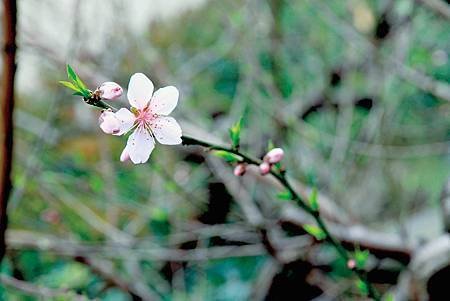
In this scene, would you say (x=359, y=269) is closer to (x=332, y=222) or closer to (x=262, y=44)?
(x=332, y=222)

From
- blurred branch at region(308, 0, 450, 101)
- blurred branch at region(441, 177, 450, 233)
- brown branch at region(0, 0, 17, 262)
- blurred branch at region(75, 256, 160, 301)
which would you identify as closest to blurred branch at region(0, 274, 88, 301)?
brown branch at region(0, 0, 17, 262)

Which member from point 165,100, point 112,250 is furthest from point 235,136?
point 112,250

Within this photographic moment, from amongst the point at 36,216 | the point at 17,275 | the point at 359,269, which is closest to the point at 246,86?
the point at 17,275

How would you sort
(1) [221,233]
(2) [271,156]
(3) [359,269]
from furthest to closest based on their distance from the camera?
1. (1) [221,233]
2. (3) [359,269]
3. (2) [271,156]

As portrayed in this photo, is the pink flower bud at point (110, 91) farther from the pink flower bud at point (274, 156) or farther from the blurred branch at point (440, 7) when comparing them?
the blurred branch at point (440, 7)

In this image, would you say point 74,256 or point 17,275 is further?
point 74,256

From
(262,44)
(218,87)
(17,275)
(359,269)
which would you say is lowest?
(359,269)

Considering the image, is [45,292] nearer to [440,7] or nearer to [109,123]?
[109,123]
